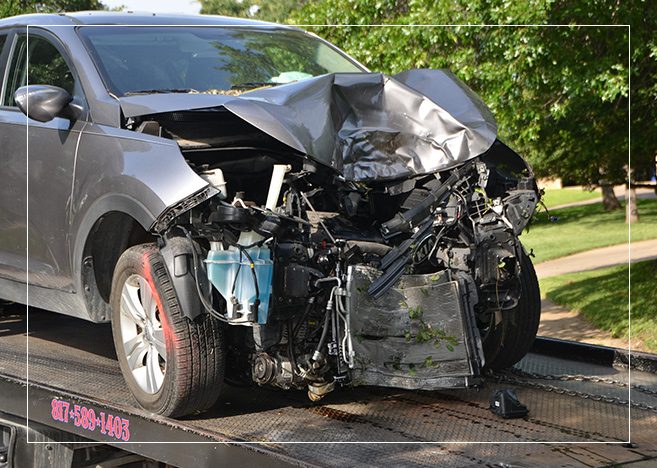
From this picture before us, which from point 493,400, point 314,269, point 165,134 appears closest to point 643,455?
point 493,400

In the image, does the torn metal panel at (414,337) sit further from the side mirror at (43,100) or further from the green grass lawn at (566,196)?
the green grass lawn at (566,196)

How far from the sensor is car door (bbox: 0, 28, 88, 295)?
5.20 metres

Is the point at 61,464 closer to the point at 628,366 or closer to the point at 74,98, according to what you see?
the point at 74,98

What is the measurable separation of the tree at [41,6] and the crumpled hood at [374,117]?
7452 mm

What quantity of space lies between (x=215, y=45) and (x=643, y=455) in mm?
3257

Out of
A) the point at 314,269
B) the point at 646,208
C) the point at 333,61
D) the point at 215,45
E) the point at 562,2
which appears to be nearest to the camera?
the point at 314,269

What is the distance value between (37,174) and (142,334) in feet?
4.06

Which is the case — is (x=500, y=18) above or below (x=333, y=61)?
above

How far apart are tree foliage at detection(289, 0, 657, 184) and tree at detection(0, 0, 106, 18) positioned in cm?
350

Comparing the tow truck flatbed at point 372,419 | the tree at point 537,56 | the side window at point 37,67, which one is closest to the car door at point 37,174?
the side window at point 37,67

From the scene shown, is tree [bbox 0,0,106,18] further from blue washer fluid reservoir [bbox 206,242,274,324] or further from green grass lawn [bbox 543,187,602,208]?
green grass lawn [bbox 543,187,602,208]

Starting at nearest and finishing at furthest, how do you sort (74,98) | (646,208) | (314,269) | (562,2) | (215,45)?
(314,269)
(74,98)
(215,45)
(562,2)
(646,208)

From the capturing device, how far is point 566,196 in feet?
117

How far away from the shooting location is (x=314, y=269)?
4.41 m
